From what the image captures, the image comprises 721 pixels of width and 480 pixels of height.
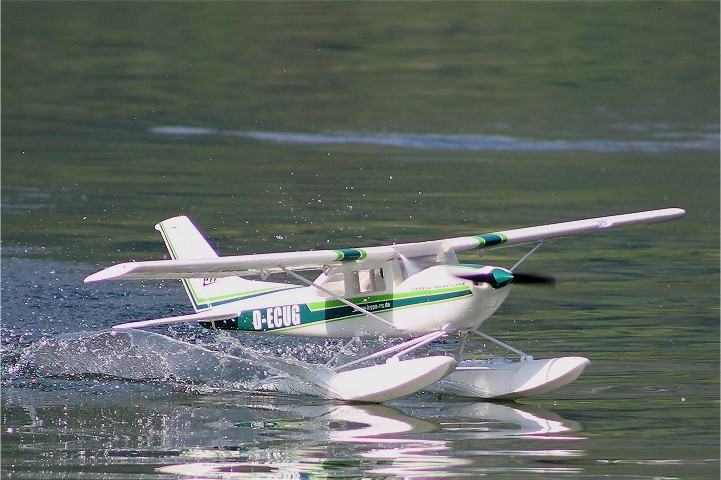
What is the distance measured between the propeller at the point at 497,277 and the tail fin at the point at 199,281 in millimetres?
2912

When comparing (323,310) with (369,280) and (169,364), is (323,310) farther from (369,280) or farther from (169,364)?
(169,364)

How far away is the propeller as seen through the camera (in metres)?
12.0

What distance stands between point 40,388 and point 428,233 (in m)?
9.89

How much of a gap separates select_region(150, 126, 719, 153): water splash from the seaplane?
1870 centimetres

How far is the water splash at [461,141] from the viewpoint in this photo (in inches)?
1297

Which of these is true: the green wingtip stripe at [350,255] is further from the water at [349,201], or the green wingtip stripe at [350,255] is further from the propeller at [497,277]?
the water at [349,201]

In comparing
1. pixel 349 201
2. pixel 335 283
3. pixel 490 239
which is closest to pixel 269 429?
pixel 335 283

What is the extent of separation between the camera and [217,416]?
12.2 m

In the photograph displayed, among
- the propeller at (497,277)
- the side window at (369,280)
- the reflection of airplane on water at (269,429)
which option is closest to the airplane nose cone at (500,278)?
the propeller at (497,277)

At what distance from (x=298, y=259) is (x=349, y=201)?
12293mm

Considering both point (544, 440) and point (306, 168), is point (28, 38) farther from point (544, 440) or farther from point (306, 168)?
point (544, 440)

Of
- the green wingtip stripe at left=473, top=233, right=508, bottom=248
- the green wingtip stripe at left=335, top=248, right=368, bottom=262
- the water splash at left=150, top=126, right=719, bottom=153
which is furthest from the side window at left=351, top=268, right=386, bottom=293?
the water splash at left=150, top=126, right=719, bottom=153

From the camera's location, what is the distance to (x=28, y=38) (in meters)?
50.1

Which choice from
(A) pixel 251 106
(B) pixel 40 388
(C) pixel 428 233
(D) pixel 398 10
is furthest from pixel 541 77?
(B) pixel 40 388
